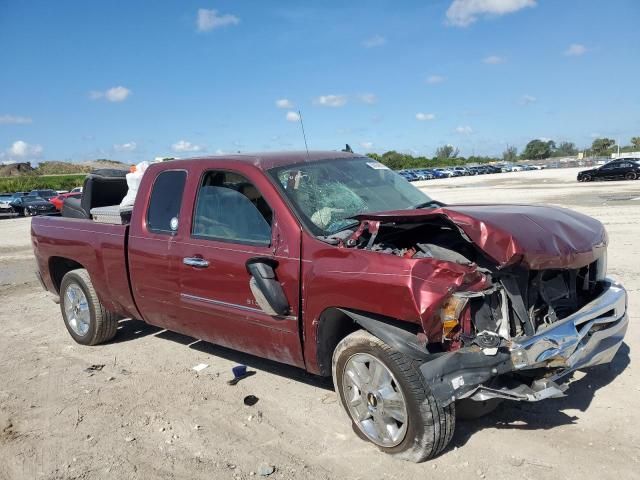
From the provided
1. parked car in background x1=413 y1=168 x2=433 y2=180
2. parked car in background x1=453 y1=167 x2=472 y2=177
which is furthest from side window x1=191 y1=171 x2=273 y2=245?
parked car in background x1=453 y1=167 x2=472 y2=177

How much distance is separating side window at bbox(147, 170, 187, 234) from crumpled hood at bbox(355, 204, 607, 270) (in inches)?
70.4

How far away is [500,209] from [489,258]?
756 mm

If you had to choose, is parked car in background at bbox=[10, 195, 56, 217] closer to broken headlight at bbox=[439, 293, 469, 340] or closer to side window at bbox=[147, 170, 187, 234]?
side window at bbox=[147, 170, 187, 234]

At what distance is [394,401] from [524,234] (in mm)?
1248

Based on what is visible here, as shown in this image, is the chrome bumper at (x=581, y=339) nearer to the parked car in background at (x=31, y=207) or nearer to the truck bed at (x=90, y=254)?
the truck bed at (x=90, y=254)

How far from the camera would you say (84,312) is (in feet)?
19.8

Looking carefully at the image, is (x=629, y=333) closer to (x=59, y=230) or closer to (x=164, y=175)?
(x=164, y=175)

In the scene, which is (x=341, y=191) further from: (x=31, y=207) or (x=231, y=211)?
(x=31, y=207)

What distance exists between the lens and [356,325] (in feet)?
11.9

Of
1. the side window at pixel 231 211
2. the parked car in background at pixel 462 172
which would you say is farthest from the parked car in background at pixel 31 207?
the parked car in background at pixel 462 172

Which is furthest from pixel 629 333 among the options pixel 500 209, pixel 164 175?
pixel 164 175

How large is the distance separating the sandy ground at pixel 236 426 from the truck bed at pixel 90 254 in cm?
70

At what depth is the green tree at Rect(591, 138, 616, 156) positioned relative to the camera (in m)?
129

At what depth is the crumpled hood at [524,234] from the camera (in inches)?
124
